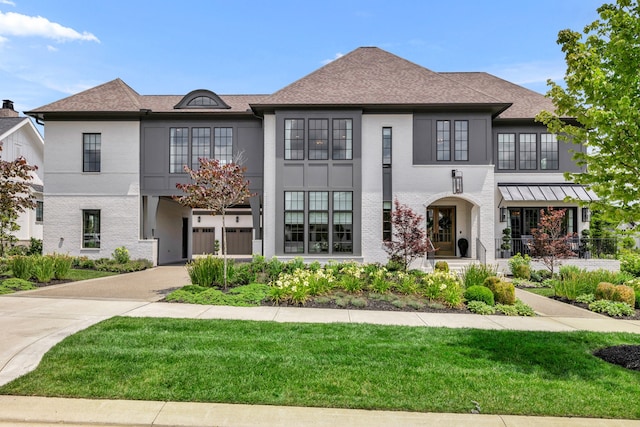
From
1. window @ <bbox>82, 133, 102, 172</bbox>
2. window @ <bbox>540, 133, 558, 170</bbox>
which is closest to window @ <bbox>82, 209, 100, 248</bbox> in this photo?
window @ <bbox>82, 133, 102, 172</bbox>

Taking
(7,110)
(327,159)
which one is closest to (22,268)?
(327,159)

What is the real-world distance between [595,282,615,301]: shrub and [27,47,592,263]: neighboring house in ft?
20.4

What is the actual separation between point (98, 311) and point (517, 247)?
57.0ft

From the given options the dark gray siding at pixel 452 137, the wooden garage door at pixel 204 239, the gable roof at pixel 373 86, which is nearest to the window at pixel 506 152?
the dark gray siding at pixel 452 137

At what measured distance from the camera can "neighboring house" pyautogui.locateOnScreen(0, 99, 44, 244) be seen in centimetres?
2389

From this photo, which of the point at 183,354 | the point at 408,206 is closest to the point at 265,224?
the point at 408,206

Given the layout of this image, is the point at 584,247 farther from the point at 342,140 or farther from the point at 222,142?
the point at 222,142

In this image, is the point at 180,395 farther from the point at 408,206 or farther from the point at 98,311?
the point at 408,206

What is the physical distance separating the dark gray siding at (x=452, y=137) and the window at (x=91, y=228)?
15211mm

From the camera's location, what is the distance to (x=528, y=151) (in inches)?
723

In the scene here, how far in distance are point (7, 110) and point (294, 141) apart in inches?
1025

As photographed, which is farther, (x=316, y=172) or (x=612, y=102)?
(x=316, y=172)

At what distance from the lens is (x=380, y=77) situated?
59.8 ft

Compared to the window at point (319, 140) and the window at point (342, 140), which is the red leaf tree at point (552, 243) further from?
the window at point (319, 140)
